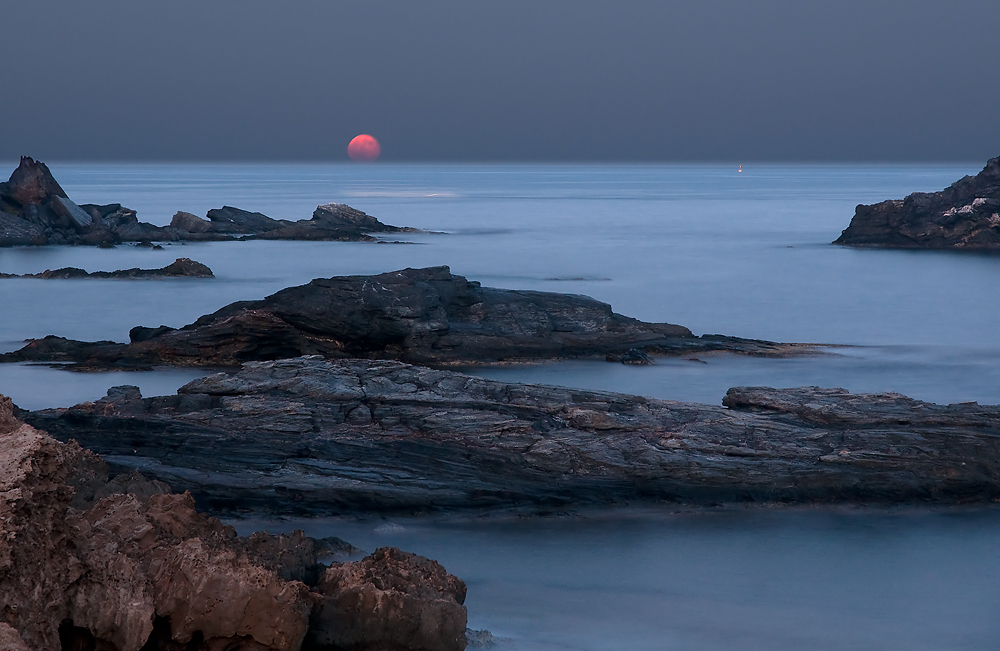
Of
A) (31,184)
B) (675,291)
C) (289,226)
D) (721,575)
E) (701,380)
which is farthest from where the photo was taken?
(289,226)

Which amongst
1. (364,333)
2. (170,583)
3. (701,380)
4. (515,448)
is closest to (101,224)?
(364,333)

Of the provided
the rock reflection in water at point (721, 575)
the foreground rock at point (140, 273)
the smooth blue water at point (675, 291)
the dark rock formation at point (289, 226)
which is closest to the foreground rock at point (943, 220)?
the smooth blue water at point (675, 291)

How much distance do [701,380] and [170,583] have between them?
41.8ft

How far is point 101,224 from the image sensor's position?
1900 inches

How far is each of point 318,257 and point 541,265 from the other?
9.22m

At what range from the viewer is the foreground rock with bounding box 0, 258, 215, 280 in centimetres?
3238

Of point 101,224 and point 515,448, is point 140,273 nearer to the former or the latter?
point 101,224

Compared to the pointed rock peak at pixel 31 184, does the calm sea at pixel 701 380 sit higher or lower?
lower

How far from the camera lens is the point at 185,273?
3347 cm

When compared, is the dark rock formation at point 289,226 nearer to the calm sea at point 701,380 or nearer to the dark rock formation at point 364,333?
the calm sea at point 701,380

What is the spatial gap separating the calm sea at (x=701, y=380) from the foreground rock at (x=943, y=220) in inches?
98.2

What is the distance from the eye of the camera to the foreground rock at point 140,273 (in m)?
32.4

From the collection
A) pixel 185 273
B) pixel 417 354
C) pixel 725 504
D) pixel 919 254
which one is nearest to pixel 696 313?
pixel 417 354

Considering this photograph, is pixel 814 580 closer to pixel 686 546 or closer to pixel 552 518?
pixel 686 546
